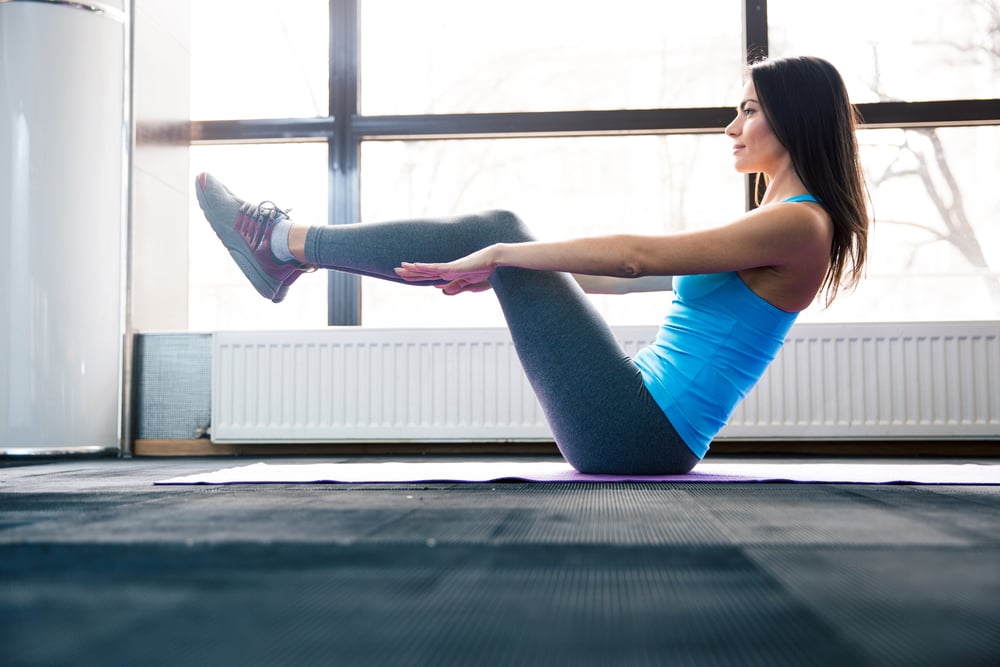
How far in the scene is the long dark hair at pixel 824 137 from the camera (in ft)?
4.64

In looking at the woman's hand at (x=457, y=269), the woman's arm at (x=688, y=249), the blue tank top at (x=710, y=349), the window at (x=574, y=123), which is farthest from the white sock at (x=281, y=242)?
the window at (x=574, y=123)

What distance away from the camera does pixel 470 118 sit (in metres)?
3.15

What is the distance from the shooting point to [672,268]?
54.1 inches

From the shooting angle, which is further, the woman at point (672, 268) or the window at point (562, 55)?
the window at point (562, 55)

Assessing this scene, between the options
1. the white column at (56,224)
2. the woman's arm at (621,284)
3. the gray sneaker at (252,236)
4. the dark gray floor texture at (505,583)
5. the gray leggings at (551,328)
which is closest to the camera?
the dark gray floor texture at (505,583)

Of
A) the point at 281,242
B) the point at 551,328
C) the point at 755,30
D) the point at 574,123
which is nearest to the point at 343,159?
the point at 574,123

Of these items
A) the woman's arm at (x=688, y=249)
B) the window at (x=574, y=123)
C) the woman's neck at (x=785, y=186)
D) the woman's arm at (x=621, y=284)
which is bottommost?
the woman's arm at (x=621, y=284)

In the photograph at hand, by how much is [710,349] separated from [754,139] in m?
0.38

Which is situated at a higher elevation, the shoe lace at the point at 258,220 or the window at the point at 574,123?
the window at the point at 574,123

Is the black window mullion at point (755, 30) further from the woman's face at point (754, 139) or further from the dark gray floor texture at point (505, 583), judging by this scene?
the dark gray floor texture at point (505, 583)

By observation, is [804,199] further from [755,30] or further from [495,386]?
[755,30]

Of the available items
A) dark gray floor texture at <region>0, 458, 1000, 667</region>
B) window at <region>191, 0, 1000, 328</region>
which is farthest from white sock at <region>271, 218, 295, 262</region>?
window at <region>191, 0, 1000, 328</region>

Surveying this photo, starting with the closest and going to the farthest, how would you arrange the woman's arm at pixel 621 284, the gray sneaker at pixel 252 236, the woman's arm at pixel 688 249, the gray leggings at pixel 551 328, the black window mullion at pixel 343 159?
the woman's arm at pixel 688 249, the gray leggings at pixel 551 328, the gray sneaker at pixel 252 236, the woman's arm at pixel 621 284, the black window mullion at pixel 343 159

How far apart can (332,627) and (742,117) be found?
1.25m
